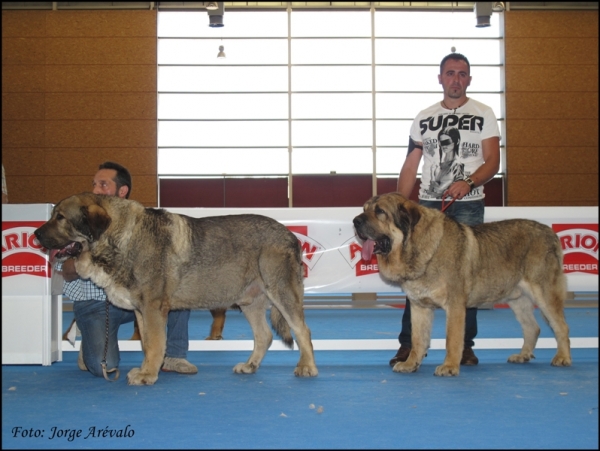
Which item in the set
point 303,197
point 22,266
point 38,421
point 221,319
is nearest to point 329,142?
point 303,197

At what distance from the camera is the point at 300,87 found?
22.4 metres

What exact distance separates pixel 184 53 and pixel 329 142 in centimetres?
567

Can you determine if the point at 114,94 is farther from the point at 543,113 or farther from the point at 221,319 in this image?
the point at 221,319

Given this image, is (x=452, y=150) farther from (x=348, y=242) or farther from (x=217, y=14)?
(x=217, y=14)

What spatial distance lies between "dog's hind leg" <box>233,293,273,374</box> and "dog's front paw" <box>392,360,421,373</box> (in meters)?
1.11

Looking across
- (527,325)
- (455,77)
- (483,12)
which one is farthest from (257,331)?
(483,12)

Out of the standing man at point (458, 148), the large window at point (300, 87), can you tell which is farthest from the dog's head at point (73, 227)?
the large window at point (300, 87)

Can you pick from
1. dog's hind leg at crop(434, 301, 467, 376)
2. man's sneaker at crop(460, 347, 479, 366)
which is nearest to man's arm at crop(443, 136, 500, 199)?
dog's hind leg at crop(434, 301, 467, 376)

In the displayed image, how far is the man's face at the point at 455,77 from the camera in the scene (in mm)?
6141

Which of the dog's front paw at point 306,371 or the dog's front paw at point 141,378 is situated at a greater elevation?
the dog's front paw at point 141,378

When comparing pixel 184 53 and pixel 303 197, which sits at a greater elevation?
pixel 184 53

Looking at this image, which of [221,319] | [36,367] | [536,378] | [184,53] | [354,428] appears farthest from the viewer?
[184,53]

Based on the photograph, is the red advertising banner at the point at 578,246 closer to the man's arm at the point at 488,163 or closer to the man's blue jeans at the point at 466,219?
the man's blue jeans at the point at 466,219

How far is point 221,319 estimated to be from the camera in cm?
757
